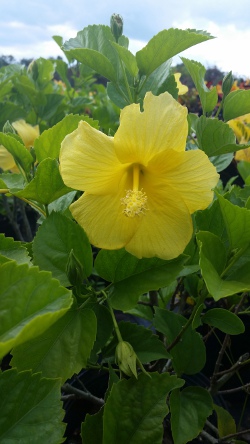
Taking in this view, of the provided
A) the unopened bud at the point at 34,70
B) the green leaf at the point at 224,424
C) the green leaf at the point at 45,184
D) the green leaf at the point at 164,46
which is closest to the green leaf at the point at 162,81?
the green leaf at the point at 164,46

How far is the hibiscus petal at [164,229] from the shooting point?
626mm

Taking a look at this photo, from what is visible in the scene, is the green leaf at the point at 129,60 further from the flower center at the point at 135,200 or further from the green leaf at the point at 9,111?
the green leaf at the point at 9,111

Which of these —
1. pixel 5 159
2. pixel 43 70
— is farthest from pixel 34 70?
pixel 5 159

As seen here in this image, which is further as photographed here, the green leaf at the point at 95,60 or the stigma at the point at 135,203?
the green leaf at the point at 95,60

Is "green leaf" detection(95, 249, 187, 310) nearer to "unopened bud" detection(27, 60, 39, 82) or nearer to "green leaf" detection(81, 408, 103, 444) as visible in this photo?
"green leaf" detection(81, 408, 103, 444)

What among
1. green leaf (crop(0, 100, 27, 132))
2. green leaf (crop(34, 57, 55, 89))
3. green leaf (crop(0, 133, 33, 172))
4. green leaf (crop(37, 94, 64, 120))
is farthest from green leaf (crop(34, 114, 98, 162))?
green leaf (crop(34, 57, 55, 89))

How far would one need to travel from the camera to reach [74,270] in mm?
612

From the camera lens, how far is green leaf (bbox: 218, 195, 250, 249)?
586 millimetres

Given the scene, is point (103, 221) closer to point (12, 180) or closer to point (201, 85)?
point (12, 180)

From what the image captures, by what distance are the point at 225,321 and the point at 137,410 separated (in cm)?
24

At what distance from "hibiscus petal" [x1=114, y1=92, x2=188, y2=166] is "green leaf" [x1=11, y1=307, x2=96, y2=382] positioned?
269 mm

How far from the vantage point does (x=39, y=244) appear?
0.66 metres

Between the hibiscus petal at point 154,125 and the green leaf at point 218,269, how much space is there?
146 millimetres

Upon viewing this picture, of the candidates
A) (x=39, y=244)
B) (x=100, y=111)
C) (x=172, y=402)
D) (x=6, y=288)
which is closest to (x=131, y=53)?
(x=39, y=244)
